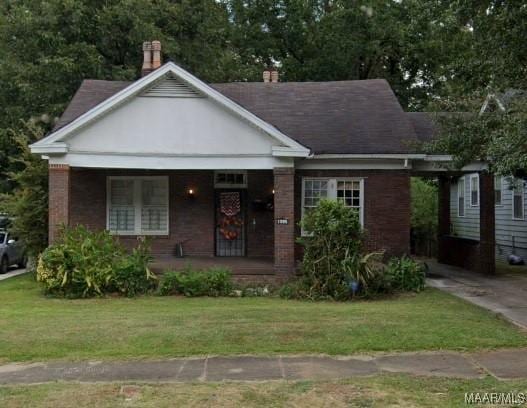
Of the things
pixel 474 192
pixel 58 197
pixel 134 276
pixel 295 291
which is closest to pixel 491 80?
pixel 295 291

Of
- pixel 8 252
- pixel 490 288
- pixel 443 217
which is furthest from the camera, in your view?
pixel 443 217

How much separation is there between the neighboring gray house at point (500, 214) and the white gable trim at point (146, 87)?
9.18 m

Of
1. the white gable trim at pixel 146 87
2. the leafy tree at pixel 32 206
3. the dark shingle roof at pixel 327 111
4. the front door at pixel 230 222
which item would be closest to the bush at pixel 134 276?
the white gable trim at pixel 146 87

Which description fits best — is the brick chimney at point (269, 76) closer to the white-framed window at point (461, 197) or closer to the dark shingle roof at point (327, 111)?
the dark shingle roof at point (327, 111)

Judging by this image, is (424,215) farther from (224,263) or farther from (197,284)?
(197,284)

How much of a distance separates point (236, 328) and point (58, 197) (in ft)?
24.3

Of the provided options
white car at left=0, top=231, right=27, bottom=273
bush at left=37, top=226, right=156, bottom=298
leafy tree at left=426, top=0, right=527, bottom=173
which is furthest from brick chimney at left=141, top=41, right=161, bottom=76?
leafy tree at left=426, top=0, right=527, bottom=173

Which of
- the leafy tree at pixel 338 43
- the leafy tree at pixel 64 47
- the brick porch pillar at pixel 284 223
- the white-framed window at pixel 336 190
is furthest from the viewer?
the leafy tree at pixel 338 43

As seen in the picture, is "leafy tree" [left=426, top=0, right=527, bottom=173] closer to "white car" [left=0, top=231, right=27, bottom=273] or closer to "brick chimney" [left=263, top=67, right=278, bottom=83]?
"brick chimney" [left=263, top=67, right=278, bottom=83]

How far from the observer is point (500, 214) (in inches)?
931

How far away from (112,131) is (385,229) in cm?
746

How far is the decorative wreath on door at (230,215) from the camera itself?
17.4m

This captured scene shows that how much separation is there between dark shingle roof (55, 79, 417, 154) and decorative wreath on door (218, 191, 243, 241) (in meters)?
2.39

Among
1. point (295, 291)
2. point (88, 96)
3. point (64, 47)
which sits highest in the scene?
point (64, 47)
